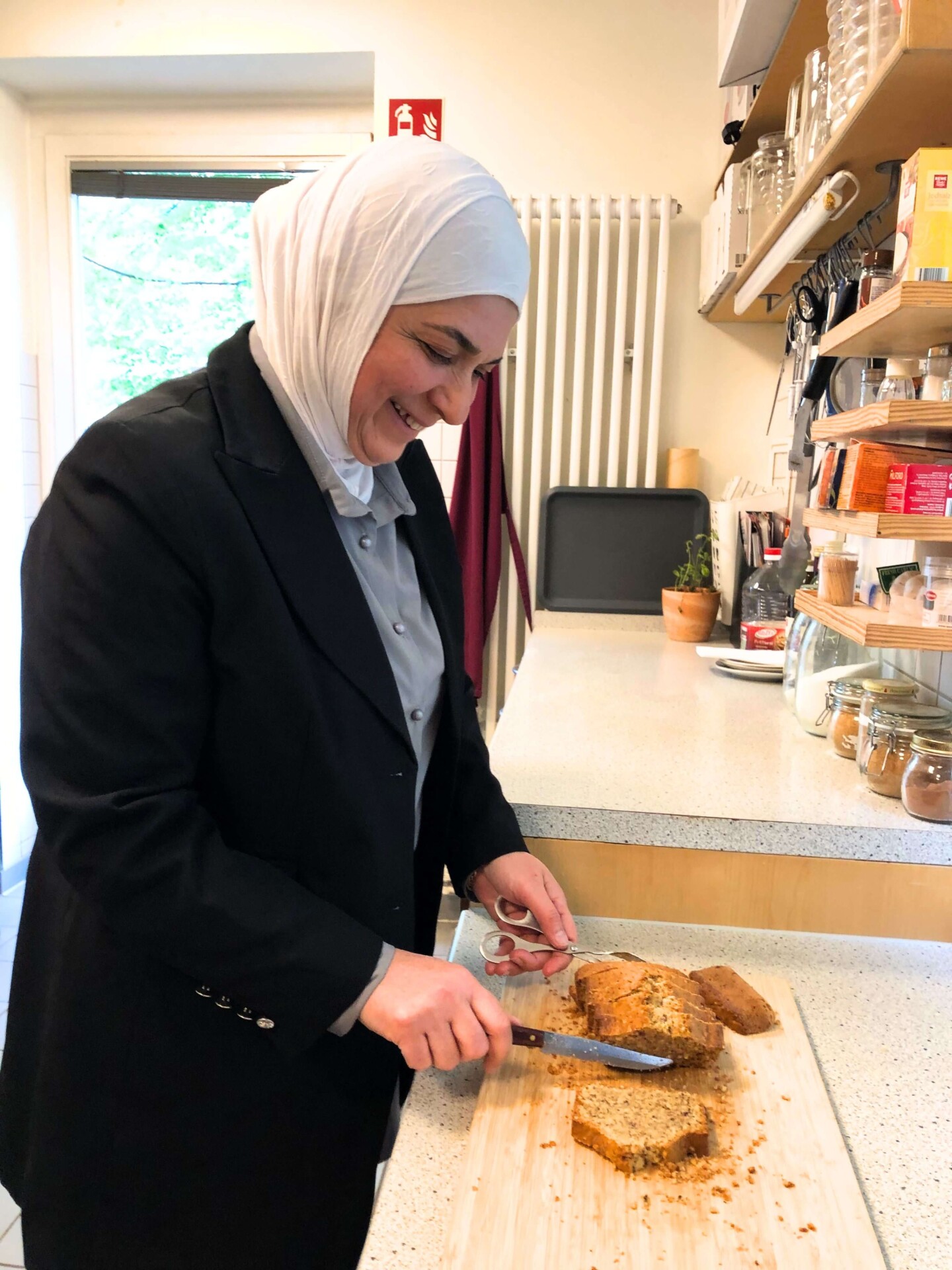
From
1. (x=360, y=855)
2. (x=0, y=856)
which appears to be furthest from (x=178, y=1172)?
Result: (x=0, y=856)

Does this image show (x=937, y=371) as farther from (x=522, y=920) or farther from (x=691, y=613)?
(x=691, y=613)

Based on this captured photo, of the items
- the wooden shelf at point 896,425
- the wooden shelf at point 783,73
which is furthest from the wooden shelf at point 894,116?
the wooden shelf at point 896,425

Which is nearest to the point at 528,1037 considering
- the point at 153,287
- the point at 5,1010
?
the point at 5,1010

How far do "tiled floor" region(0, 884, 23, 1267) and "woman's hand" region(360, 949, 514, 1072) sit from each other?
0.68 meters

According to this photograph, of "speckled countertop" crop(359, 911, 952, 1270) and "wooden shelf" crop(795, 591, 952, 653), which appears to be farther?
"wooden shelf" crop(795, 591, 952, 653)

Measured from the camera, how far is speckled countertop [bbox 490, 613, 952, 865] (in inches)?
44.3

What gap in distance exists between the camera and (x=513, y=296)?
0.89m

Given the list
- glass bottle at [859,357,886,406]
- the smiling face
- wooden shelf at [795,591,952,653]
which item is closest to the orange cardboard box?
wooden shelf at [795,591,952,653]

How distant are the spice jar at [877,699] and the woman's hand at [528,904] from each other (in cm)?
51

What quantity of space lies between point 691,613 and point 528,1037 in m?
1.88

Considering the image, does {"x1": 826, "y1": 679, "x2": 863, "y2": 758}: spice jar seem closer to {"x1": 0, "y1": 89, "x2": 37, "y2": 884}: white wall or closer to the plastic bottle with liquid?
the plastic bottle with liquid

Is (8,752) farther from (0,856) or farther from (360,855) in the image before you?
(360,855)

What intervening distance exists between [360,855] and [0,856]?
2694 millimetres

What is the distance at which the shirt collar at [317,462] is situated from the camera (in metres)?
0.89
